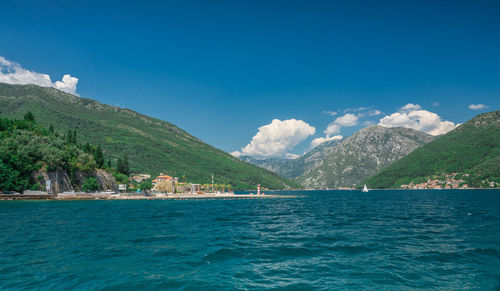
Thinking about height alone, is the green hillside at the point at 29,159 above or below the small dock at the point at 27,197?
above

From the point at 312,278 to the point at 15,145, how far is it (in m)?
127

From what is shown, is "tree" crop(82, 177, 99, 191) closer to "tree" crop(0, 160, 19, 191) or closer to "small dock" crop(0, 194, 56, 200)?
"small dock" crop(0, 194, 56, 200)

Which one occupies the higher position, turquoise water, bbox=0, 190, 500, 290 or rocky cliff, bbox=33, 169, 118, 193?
rocky cliff, bbox=33, 169, 118, 193

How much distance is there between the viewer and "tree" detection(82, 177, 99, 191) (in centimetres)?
12215

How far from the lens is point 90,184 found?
12306 cm

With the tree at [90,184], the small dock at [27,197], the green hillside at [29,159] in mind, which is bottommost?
the small dock at [27,197]

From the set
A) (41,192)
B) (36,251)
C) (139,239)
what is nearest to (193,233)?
(139,239)

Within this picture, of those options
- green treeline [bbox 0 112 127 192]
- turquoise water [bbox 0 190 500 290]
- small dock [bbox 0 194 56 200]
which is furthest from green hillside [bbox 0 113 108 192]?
turquoise water [bbox 0 190 500 290]

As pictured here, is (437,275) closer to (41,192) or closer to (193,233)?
(193,233)

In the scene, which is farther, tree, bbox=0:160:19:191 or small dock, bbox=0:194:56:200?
tree, bbox=0:160:19:191

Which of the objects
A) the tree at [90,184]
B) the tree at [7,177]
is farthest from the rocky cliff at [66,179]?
the tree at [7,177]

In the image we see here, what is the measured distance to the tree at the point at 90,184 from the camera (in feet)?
401

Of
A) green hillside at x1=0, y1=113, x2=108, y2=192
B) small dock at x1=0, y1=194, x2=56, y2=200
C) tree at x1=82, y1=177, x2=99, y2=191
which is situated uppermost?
green hillside at x1=0, y1=113, x2=108, y2=192

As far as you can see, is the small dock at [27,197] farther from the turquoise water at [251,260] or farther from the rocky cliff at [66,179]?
the turquoise water at [251,260]
